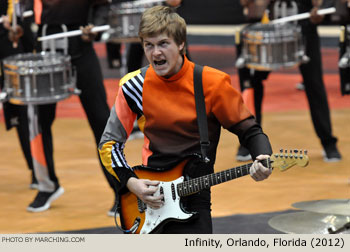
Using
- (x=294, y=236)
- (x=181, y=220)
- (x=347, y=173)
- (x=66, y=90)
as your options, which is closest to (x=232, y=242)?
(x=294, y=236)

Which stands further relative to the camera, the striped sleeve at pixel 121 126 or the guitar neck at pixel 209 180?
the striped sleeve at pixel 121 126

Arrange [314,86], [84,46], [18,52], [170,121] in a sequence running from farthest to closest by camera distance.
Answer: [314,86] → [18,52] → [84,46] → [170,121]

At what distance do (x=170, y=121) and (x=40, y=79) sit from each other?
2.49 meters

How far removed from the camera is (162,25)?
4.12 meters

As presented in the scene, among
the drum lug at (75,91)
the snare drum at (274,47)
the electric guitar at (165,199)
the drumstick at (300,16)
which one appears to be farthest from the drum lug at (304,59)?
the electric guitar at (165,199)

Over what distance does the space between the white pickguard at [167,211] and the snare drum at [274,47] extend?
3652 mm

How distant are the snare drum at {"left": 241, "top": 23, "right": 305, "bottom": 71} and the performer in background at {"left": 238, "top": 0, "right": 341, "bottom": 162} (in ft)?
0.56

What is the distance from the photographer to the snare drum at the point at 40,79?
652 cm

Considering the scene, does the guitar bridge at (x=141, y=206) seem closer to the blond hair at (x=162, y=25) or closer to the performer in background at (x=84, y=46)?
the blond hair at (x=162, y=25)

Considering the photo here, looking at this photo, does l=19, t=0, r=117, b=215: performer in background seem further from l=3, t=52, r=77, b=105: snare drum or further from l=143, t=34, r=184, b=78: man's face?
l=143, t=34, r=184, b=78: man's face

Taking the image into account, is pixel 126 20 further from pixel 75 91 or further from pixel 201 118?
pixel 201 118

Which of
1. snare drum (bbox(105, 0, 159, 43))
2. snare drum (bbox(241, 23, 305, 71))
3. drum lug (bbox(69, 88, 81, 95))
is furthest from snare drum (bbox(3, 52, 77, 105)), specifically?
snare drum (bbox(105, 0, 159, 43))

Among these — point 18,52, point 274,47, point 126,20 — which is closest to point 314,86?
point 274,47

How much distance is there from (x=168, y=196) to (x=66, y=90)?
8.22 feet
